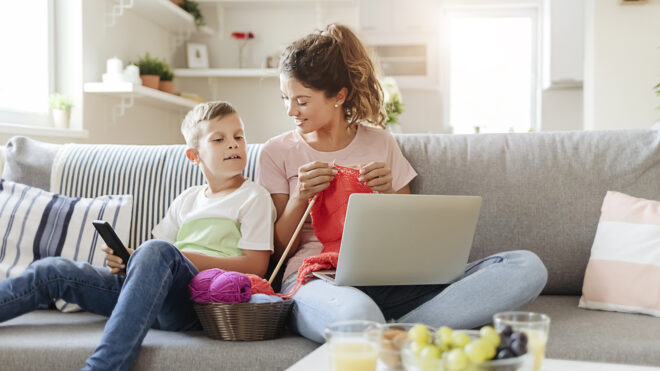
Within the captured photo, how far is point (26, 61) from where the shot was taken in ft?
11.0

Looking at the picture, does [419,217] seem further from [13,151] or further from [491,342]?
[13,151]

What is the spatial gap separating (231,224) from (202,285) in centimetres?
30

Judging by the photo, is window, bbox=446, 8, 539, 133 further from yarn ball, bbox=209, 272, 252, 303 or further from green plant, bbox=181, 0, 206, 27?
yarn ball, bbox=209, 272, 252, 303

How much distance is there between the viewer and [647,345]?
4.62 ft

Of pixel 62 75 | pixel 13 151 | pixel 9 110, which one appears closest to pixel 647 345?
pixel 13 151

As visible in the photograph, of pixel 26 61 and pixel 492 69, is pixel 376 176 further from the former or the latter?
pixel 492 69

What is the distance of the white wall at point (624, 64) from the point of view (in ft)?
13.9

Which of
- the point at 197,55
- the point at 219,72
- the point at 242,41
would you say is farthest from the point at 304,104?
the point at 242,41

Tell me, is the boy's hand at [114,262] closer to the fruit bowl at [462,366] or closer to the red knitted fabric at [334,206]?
the red knitted fabric at [334,206]

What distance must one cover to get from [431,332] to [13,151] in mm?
1681

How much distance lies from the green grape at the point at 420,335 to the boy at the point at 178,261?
2.37 ft

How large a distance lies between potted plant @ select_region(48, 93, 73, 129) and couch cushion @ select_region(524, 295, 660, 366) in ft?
8.71

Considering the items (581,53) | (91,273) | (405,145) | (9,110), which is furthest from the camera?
(581,53)

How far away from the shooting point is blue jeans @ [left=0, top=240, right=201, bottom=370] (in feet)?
4.43
